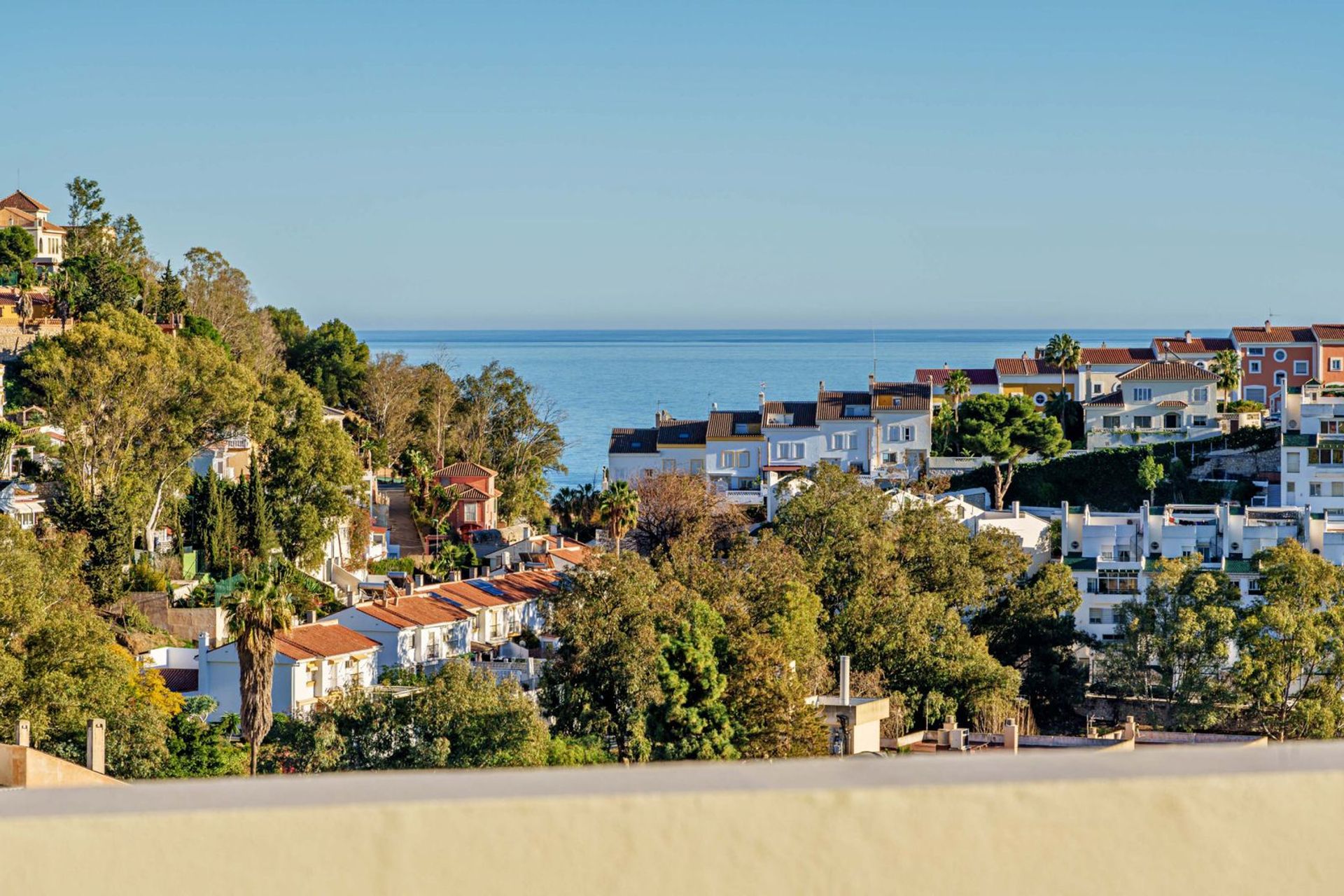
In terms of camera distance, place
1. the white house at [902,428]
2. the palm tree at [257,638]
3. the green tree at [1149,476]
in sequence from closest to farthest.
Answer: the palm tree at [257,638] < the green tree at [1149,476] < the white house at [902,428]

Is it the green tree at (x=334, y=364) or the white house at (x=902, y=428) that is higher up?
the green tree at (x=334, y=364)

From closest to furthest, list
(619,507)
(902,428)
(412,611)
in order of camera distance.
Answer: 1. (412,611)
2. (619,507)
3. (902,428)

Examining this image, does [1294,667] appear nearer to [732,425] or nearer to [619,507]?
[619,507]

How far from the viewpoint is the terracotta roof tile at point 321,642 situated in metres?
30.7

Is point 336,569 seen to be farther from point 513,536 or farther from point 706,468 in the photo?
point 706,468

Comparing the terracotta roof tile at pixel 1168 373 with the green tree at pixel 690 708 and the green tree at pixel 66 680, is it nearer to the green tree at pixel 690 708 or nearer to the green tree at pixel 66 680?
the green tree at pixel 690 708

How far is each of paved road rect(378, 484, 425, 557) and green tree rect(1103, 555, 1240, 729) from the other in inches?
828

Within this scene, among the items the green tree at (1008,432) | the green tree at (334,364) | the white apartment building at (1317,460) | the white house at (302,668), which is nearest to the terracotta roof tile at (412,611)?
the white house at (302,668)

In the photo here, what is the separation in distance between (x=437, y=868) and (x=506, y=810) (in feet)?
0.42

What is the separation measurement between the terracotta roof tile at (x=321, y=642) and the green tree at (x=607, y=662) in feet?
15.2

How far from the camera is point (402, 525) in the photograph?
5050 cm

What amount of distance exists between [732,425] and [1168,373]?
623 inches

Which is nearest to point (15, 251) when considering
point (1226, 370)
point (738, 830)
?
point (1226, 370)

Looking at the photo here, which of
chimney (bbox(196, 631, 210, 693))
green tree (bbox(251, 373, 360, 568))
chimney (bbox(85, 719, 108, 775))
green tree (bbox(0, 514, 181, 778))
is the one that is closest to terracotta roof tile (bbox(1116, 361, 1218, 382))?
green tree (bbox(251, 373, 360, 568))
